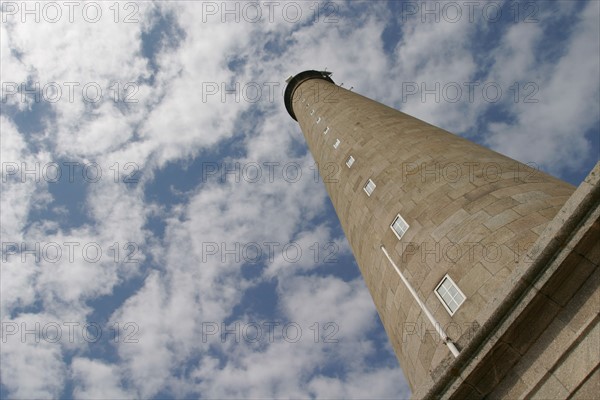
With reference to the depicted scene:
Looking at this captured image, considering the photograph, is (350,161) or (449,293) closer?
(449,293)

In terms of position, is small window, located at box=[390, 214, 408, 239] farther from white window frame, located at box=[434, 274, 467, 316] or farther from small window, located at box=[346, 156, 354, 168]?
small window, located at box=[346, 156, 354, 168]

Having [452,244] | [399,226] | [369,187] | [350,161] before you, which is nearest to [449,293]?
[452,244]

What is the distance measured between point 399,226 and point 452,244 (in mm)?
2513

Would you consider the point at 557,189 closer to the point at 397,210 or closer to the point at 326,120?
the point at 397,210

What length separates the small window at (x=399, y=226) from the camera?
11.9 meters

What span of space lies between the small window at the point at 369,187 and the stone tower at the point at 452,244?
56mm

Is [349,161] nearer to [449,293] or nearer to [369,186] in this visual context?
[369,186]

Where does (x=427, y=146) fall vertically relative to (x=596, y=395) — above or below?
above

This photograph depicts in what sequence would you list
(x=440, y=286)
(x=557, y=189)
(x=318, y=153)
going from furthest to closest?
(x=318, y=153) < (x=557, y=189) < (x=440, y=286)

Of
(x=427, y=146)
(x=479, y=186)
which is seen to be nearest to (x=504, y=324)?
(x=479, y=186)

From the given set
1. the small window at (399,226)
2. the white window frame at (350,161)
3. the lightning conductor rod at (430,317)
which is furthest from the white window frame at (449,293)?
the white window frame at (350,161)

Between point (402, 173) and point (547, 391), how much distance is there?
28.9ft

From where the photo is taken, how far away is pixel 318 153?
73.6ft

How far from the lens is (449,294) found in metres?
9.29
